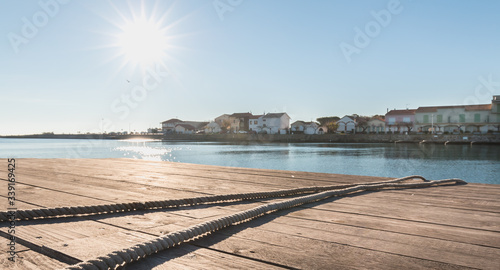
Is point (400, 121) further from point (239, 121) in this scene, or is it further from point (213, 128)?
point (213, 128)

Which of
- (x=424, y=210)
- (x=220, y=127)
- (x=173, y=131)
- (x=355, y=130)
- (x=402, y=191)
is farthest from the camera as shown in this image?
(x=173, y=131)

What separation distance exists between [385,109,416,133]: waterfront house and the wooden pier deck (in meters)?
67.4

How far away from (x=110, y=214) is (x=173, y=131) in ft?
345

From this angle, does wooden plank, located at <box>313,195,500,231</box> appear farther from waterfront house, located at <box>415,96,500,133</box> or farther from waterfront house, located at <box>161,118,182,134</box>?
waterfront house, located at <box>161,118,182,134</box>

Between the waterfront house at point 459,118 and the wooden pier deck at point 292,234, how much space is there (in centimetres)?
6548

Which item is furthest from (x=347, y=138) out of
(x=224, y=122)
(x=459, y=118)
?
A: (x=224, y=122)

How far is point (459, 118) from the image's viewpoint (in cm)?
5928

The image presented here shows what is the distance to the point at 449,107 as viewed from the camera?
197ft

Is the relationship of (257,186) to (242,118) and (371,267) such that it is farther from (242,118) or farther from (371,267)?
(242,118)

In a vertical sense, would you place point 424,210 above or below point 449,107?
below

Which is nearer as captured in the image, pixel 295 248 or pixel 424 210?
pixel 295 248

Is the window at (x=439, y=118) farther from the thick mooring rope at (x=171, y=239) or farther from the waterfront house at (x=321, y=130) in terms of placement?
the thick mooring rope at (x=171, y=239)

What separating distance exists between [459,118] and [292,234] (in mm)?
68189

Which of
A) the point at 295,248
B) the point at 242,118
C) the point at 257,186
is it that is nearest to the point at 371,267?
the point at 295,248
